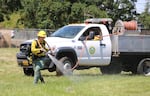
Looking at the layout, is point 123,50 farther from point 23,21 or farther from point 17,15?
point 17,15

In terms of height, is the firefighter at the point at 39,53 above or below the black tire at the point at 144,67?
above

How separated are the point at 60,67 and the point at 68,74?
0.40 meters

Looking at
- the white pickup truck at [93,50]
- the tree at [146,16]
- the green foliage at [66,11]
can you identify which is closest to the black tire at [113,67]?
the white pickup truck at [93,50]

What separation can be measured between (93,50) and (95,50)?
0.38 ft

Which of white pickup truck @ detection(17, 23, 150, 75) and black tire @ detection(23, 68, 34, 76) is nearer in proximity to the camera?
white pickup truck @ detection(17, 23, 150, 75)

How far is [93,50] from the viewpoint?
19.0 metres

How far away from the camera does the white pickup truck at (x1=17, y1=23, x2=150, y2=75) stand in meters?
18.3

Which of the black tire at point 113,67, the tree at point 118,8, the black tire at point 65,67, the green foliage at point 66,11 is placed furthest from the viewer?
the tree at point 118,8

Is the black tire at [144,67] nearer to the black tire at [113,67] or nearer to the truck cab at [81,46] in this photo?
the black tire at [113,67]

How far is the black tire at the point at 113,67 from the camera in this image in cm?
2000

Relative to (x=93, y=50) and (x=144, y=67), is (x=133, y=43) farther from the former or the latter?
(x=93, y=50)

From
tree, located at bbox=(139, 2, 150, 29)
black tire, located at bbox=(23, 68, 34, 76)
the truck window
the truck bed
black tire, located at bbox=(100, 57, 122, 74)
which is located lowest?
tree, located at bbox=(139, 2, 150, 29)

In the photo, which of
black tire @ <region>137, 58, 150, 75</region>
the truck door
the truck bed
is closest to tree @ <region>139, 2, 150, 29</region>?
black tire @ <region>137, 58, 150, 75</region>

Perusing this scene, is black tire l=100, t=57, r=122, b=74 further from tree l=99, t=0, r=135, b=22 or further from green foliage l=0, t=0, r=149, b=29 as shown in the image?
tree l=99, t=0, r=135, b=22
